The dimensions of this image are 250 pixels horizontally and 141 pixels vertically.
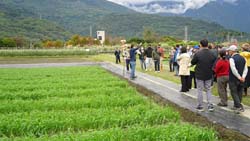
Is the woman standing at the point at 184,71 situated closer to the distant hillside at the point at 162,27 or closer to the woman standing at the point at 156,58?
the woman standing at the point at 156,58

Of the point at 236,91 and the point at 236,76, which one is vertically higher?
the point at 236,76

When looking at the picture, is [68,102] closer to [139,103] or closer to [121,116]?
[139,103]

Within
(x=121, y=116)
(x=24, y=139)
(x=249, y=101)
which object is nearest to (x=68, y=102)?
(x=121, y=116)

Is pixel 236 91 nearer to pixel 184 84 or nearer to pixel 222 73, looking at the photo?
pixel 222 73

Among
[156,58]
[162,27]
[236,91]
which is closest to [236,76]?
[236,91]

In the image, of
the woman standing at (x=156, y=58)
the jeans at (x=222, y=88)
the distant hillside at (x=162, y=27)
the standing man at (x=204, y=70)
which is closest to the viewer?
the standing man at (x=204, y=70)

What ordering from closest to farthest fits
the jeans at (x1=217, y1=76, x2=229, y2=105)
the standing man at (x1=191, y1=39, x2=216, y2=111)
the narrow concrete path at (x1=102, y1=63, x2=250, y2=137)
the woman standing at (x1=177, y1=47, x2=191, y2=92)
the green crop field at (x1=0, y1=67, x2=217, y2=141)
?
1. the green crop field at (x1=0, y1=67, x2=217, y2=141)
2. the narrow concrete path at (x1=102, y1=63, x2=250, y2=137)
3. the standing man at (x1=191, y1=39, x2=216, y2=111)
4. the jeans at (x1=217, y1=76, x2=229, y2=105)
5. the woman standing at (x1=177, y1=47, x2=191, y2=92)

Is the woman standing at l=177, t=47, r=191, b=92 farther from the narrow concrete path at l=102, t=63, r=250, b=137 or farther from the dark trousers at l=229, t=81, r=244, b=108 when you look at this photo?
the dark trousers at l=229, t=81, r=244, b=108

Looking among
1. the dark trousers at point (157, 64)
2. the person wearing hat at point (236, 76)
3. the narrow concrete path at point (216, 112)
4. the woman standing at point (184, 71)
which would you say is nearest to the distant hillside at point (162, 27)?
the dark trousers at point (157, 64)

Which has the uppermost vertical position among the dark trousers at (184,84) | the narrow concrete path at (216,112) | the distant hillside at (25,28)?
the distant hillside at (25,28)

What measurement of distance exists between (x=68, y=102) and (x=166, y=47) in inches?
2043

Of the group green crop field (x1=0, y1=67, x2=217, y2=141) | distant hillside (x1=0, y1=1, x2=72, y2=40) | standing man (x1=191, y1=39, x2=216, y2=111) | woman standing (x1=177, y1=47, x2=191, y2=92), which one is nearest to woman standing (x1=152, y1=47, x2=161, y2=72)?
woman standing (x1=177, y1=47, x2=191, y2=92)

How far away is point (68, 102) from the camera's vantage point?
36.6 feet

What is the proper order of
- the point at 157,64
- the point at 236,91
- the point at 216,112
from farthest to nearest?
1. the point at 157,64
2. the point at 236,91
3. the point at 216,112
